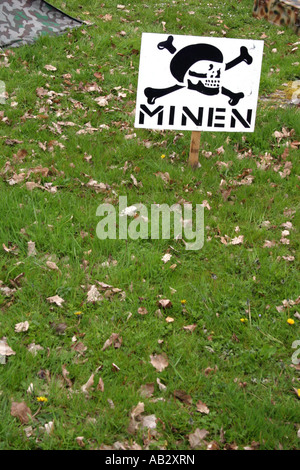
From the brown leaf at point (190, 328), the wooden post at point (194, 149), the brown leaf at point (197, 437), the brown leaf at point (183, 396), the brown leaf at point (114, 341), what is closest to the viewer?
the brown leaf at point (197, 437)

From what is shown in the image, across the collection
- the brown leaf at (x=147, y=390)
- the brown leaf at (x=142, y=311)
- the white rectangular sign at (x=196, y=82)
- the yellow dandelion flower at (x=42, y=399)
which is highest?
the white rectangular sign at (x=196, y=82)

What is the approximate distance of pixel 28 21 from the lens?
8.13 meters

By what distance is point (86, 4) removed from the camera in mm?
9852

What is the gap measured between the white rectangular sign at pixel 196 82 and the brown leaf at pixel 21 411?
2911 mm

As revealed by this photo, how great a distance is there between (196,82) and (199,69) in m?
0.13

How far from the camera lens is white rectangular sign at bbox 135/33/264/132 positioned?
466 cm

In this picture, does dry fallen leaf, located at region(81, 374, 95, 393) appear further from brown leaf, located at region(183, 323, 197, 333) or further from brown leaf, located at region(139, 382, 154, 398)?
brown leaf, located at region(183, 323, 197, 333)

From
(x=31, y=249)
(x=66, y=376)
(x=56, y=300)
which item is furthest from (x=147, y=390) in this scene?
(x=31, y=249)

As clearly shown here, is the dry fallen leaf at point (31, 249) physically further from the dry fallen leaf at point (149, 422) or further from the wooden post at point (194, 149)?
the wooden post at point (194, 149)

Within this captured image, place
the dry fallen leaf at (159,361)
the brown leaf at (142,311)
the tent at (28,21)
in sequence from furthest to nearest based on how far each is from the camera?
1. the tent at (28,21)
2. the brown leaf at (142,311)
3. the dry fallen leaf at (159,361)

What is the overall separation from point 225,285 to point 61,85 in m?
4.67

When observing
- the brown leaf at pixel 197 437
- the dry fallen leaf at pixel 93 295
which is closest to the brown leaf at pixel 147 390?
the brown leaf at pixel 197 437

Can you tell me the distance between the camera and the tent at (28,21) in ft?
25.7

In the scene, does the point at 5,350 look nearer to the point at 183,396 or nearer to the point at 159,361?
the point at 159,361
